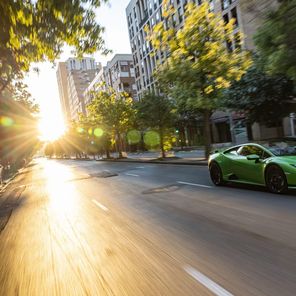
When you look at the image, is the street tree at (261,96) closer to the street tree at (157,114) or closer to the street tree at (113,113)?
the street tree at (157,114)

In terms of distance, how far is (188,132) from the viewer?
54938 mm

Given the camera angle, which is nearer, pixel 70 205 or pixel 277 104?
pixel 70 205

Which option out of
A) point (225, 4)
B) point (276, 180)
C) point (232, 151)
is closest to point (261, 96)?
point (232, 151)

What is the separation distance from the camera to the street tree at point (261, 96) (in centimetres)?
2188

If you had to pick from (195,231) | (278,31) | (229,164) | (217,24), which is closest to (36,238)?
(195,231)

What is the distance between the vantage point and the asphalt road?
4.11 m

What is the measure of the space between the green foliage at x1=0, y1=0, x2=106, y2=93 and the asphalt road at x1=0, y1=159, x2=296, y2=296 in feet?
14.9

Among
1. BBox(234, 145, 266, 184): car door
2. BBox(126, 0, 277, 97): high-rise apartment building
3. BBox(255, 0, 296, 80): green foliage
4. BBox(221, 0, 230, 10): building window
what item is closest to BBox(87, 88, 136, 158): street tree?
BBox(126, 0, 277, 97): high-rise apartment building

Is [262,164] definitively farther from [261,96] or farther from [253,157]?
[261,96]

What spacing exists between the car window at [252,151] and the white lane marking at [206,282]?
5489 mm

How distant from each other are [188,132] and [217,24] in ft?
117

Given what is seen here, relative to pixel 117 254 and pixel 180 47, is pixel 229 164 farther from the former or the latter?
pixel 180 47

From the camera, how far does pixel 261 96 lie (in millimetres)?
22344

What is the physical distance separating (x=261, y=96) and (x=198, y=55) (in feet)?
16.6
